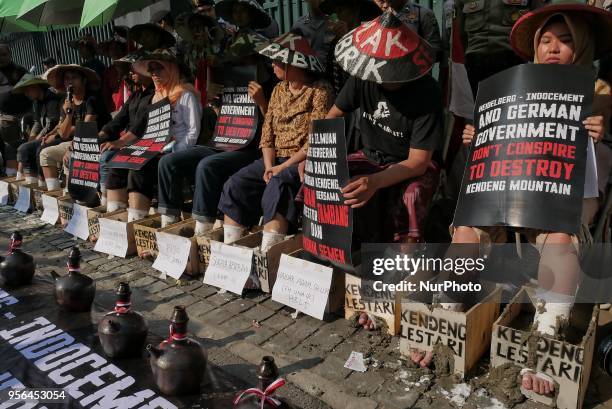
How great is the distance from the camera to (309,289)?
11.5ft

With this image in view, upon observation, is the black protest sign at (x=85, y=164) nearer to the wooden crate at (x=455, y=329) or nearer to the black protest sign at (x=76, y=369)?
the black protest sign at (x=76, y=369)

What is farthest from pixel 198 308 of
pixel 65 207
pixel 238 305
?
pixel 65 207

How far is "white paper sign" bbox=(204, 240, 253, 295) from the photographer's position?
3.92m

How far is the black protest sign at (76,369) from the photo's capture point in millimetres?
2562

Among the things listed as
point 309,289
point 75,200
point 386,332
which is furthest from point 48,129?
point 386,332

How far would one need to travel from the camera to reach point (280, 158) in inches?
173

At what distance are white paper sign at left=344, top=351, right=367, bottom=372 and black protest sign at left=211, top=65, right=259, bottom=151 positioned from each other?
2483 millimetres

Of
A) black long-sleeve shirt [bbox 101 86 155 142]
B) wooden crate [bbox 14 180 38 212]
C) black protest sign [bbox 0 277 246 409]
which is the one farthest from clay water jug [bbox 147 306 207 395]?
wooden crate [bbox 14 180 38 212]

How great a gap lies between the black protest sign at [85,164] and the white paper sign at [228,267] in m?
2.26

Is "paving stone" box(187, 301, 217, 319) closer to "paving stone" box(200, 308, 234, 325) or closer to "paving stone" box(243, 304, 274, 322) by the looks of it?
"paving stone" box(200, 308, 234, 325)

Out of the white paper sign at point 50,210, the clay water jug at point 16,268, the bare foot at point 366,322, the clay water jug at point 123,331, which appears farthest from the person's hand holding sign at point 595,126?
the white paper sign at point 50,210

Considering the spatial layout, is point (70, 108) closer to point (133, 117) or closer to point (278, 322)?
point (133, 117)

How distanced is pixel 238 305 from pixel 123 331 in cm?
107

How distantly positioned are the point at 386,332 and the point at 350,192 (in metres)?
0.94
